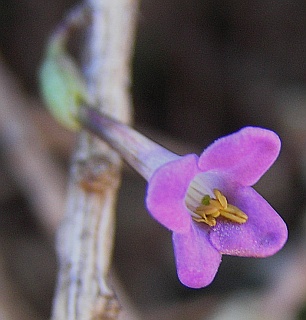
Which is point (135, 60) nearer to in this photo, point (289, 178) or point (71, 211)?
point (289, 178)

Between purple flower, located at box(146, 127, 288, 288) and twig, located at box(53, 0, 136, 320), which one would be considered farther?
twig, located at box(53, 0, 136, 320)

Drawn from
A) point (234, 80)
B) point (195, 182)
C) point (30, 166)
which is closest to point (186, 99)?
point (234, 80)

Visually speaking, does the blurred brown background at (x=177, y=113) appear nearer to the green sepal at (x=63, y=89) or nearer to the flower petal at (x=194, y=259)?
the green sepal at (x=63, y=89)

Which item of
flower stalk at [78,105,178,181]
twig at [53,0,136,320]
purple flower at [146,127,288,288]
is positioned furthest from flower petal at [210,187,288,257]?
twig at [53,0,136,320]

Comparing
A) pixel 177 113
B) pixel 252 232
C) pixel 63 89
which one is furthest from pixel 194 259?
pixel 177 113

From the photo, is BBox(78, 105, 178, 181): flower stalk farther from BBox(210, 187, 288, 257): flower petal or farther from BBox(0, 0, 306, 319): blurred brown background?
BBox(0, 0, 306, 319): blurred brown background

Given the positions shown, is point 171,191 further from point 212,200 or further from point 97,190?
point 97,190
